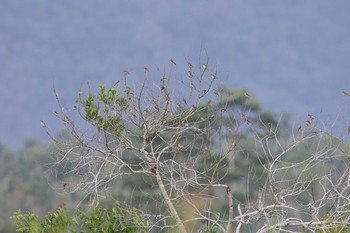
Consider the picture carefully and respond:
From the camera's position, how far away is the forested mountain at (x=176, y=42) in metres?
70.5

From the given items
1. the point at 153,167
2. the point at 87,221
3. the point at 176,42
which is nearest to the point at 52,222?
the point at 87,221

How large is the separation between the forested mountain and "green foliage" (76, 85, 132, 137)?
54.4 metres

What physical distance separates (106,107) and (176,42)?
7667 cm

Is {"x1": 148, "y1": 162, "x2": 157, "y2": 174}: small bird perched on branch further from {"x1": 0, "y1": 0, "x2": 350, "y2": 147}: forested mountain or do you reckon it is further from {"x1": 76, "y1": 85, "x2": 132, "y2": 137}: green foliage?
{"x1": 0, "y1": 0, "x2": 350, "y2": 147}: forested mountain

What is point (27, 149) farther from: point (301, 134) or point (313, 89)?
point (313, 89)

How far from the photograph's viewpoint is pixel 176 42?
84.1 metres

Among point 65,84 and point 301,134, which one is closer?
point 301,134

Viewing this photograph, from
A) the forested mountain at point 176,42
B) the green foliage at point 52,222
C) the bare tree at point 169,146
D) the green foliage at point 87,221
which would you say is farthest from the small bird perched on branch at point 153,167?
the forested mountain at point 176,42

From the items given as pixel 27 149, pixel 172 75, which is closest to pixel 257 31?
pixel 27 149

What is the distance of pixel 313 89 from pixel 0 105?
25712 millimetres

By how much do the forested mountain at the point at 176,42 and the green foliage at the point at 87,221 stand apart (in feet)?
179

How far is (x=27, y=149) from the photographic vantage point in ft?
93.7

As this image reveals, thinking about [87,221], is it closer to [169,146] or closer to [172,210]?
[172,210]

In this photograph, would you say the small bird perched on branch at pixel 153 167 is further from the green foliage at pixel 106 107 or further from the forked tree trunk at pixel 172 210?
the green foliage at pixel 106 107
